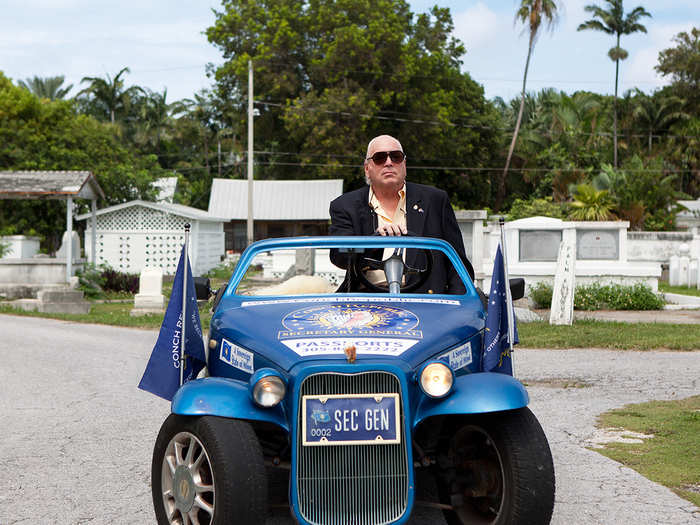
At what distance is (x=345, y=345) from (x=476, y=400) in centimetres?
65

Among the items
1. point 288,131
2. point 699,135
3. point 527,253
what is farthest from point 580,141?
point 527,253

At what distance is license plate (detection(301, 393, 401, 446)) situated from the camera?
388 centimetres

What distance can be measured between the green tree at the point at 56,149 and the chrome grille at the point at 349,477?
28.2 meters

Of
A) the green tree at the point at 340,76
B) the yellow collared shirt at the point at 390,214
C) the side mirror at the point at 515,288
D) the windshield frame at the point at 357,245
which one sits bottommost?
the side mirror at the point at 515,288

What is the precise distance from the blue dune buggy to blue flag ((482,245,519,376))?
0.21 meters

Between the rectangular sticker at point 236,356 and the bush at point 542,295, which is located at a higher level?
the rectangular sticker at point 236,356

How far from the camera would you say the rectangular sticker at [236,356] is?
4.45 metres

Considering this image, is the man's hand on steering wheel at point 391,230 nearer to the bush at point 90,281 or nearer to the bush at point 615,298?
the bush at point 615,298

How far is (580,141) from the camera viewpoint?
4753 cm

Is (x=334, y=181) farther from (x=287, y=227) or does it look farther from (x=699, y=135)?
(x=699, y=135)

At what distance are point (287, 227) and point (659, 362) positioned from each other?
39726 mm


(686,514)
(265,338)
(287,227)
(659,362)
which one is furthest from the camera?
(287,227)

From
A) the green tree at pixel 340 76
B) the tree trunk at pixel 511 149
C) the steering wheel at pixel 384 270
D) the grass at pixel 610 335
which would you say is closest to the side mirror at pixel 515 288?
the steering wheel at pixel 384 270

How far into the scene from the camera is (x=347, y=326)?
4.40m
